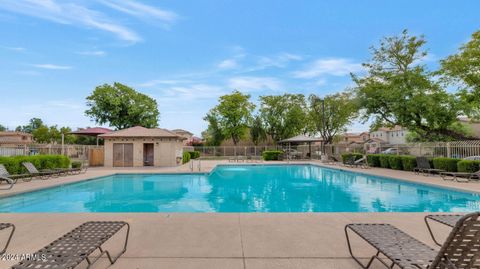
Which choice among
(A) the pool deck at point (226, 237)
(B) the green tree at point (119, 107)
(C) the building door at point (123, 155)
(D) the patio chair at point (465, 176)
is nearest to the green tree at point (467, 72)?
(D) the patio chair at point (465, 176)

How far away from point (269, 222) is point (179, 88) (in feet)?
71.3

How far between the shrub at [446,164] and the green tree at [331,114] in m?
19.8

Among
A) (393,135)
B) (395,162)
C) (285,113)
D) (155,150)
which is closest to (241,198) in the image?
(395,162)

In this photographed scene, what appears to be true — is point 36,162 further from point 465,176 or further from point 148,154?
point 465,176

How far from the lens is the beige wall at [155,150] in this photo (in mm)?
18594

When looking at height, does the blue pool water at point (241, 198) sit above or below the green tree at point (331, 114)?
below

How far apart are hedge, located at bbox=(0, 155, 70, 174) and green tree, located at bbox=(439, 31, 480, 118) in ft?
79.6

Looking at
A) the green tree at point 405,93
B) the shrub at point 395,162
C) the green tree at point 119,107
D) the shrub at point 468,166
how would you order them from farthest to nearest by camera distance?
the green tree at point 119,107 < the green tree at point 405,93 < the shrub at point 395,162 < the shrub at point 468,166

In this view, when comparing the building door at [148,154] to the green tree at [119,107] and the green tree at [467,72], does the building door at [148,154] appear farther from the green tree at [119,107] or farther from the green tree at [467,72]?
the green tree at [467,72]

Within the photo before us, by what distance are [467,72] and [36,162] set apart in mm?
25580

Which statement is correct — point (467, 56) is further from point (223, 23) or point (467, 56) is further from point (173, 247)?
point (173, 247)

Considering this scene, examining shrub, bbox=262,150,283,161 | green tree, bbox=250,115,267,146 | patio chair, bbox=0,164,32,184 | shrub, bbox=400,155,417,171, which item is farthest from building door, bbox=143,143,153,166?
green tree, bbox=250,115,267,146

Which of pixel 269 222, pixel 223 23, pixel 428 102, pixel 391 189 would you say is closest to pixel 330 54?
Answer: pixel 428 102

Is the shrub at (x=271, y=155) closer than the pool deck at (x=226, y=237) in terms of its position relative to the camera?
No
